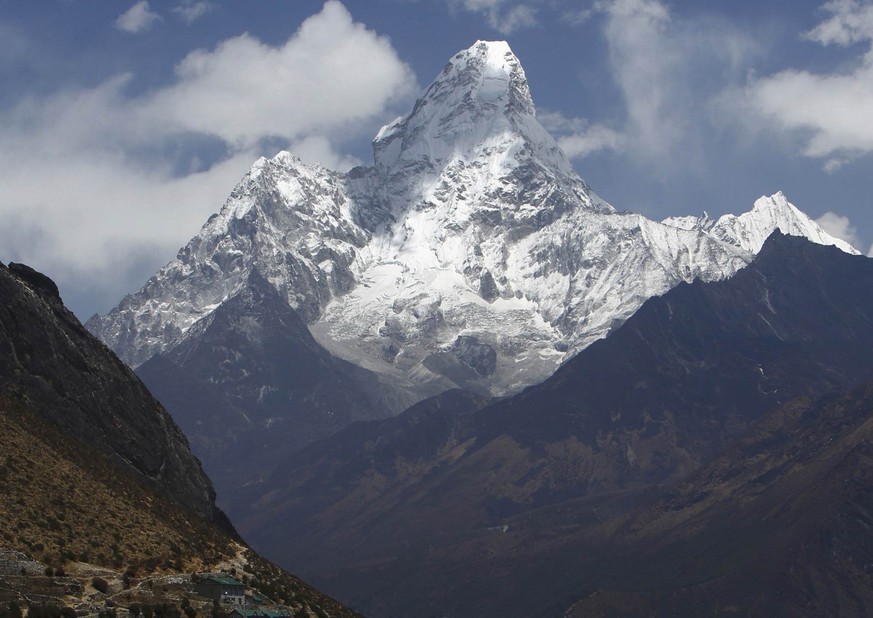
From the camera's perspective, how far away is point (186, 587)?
122812 millimetres

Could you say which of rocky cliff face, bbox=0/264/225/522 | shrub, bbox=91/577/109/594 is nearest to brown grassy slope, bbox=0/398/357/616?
shrub, bbox=91/577/109/594

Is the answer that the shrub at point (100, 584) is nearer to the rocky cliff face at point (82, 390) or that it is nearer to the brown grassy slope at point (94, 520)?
the brown grassy slope at point (94, 520)

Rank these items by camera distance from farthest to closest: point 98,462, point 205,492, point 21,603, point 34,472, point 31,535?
point 205,492, point 98,462, point 34,472, point 31,535, point 21,603

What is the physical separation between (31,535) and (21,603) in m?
14.1

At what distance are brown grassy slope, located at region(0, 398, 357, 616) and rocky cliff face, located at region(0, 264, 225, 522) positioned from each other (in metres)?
6.36

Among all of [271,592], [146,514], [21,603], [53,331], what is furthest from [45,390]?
[21,603]

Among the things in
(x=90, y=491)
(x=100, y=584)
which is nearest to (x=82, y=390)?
(x=90, y=491)

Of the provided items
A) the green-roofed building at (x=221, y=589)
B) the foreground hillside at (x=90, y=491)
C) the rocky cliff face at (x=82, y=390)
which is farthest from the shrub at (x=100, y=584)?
the rocky cliff face at (x=82, y=390)

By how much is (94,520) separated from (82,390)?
3561 cm

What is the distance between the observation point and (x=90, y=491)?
134 m

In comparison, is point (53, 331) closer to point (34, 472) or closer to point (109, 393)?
point (109, 393)

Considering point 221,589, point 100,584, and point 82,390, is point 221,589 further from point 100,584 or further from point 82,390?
point 82,390

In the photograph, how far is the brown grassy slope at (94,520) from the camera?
398ft

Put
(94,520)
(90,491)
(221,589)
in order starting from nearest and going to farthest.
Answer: (221,589) → (94,520) → (90,491)
